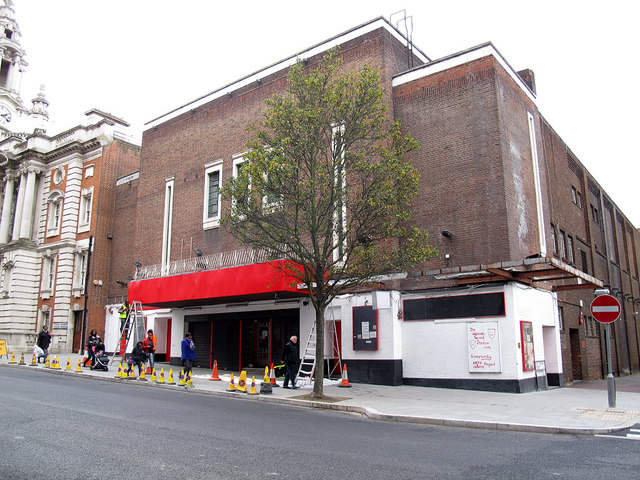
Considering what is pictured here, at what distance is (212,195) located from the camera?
25359 millimetres

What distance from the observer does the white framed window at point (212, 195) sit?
973 inches

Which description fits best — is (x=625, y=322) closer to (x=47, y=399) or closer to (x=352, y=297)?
(x=352, y=297)

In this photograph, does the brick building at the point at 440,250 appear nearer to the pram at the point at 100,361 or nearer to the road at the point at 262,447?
the pram at the point at 100,361

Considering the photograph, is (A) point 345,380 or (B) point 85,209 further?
(B) point 85,209

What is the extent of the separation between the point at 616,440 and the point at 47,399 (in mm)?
11790

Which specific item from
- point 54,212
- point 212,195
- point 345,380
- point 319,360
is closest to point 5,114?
point 54,212

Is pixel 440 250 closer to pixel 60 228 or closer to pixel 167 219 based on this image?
pixel 167 219

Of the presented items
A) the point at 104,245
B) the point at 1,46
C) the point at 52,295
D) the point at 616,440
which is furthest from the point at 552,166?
the point at 1,46

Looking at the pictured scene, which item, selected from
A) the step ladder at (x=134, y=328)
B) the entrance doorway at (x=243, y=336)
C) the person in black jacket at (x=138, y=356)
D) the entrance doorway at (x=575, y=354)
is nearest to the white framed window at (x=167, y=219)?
the entrance doorway at (x=243, y=336)

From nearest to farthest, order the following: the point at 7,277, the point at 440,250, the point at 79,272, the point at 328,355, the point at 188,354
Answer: the point at 188,354, the point at 440,250, the point at 328,355, the point at 79,272, the point at 7,277

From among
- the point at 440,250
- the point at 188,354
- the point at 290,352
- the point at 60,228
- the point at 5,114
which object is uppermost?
the point at 5,114

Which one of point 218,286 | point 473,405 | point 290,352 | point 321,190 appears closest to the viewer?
point 473,405

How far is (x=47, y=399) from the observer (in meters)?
11.9

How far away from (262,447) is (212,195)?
1912 cm
